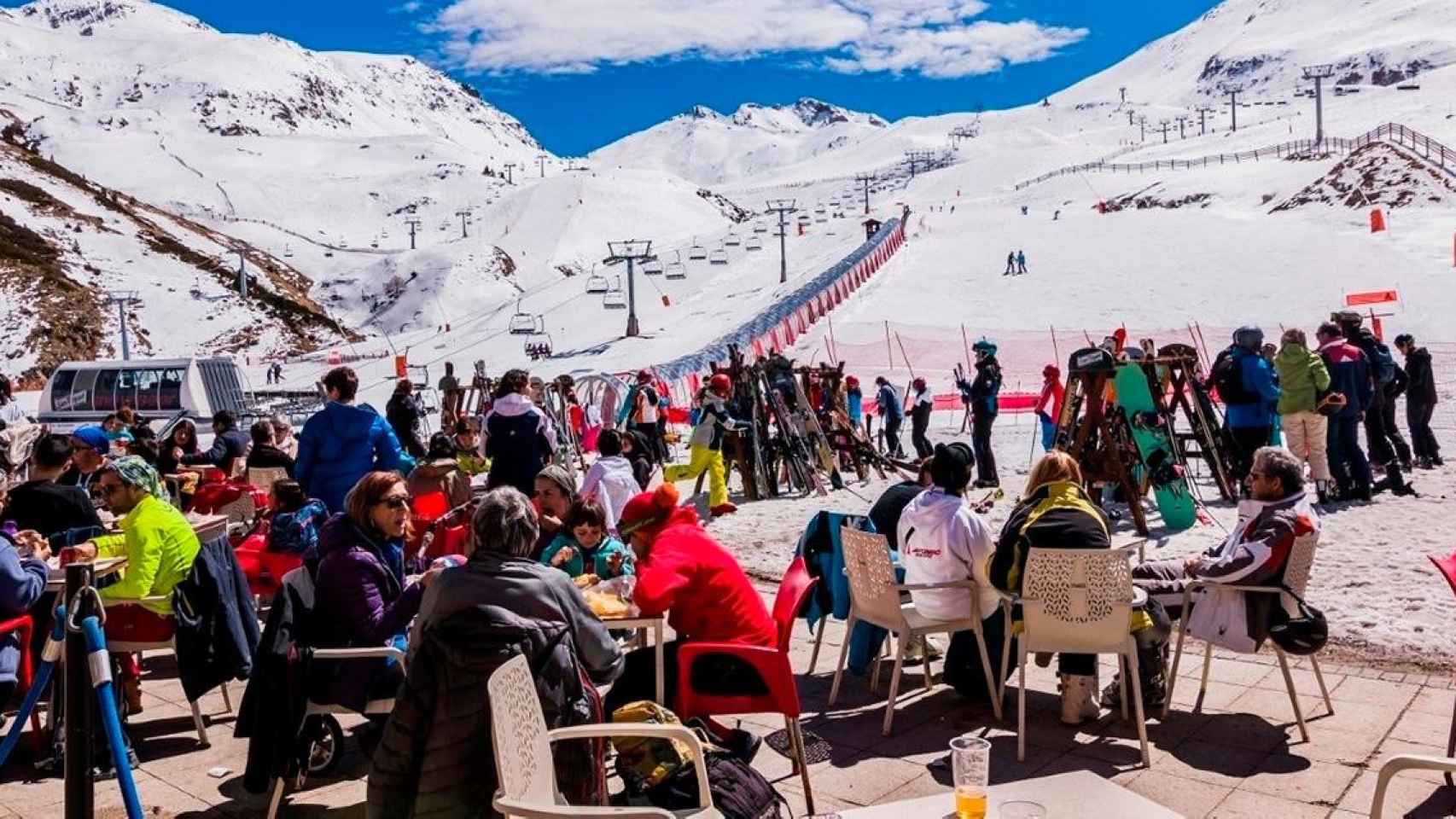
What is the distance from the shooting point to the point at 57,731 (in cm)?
521

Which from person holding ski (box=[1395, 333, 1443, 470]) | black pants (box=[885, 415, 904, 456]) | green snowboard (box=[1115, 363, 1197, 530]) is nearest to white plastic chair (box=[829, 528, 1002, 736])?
green snowboard (box=[1115, 363, 1197, 530])

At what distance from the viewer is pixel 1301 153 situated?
6550 centimetres

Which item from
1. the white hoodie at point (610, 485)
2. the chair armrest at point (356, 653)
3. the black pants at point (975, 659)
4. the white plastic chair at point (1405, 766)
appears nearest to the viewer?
the white plastic chair at point (1405, 766)

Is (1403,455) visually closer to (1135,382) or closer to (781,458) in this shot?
(1135,382)

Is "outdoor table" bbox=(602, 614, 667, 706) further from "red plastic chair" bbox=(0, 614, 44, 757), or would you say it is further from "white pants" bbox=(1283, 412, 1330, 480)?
"white pants" bbox=(1283, 412, 1330, 480)

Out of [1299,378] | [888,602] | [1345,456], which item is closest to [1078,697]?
[888,602]

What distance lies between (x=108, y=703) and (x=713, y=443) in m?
8.43

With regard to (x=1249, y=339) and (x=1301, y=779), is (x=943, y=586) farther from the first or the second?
(x=1249, y=339)

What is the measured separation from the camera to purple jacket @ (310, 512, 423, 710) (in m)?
4.38

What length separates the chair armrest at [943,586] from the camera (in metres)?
5.22

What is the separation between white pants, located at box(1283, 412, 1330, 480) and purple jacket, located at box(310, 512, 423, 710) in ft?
27.8

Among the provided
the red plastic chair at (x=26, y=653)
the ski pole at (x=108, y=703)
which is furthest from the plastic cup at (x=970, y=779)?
the red plastic chair at (x=26, y=653)

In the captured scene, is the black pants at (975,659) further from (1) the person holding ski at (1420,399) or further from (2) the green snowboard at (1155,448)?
(1) the person holding ski at (1420,399)

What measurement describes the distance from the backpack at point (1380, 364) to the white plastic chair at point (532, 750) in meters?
9.89
